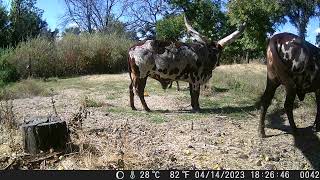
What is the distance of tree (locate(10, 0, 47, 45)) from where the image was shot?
26648 millimetres

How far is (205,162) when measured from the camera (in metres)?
6.05

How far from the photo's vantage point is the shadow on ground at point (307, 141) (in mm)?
6473

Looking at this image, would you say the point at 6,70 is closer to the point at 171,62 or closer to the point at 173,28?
the point at 171,62

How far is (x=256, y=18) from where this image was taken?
27.9 m

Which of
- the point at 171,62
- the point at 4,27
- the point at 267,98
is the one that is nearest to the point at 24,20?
the point at 4,27

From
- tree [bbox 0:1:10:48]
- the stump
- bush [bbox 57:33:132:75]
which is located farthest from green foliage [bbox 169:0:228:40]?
the stump

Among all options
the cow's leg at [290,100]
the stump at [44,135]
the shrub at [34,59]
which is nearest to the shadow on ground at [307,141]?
the cow's leg at [290,100]

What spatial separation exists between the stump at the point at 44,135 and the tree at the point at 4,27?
19.9 metres

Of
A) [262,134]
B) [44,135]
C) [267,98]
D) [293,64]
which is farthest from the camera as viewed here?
[267,98]

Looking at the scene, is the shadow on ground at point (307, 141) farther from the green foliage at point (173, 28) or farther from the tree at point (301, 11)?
the tree at point (301, 11)

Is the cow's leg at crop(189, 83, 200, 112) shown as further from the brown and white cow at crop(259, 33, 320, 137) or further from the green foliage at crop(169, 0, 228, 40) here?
the green foliage at crop(169, 0, 228, 40)

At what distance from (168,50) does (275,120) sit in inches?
92.5

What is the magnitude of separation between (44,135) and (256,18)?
23371 mm

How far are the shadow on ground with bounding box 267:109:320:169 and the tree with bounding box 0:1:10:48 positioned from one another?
19722 millimetres
